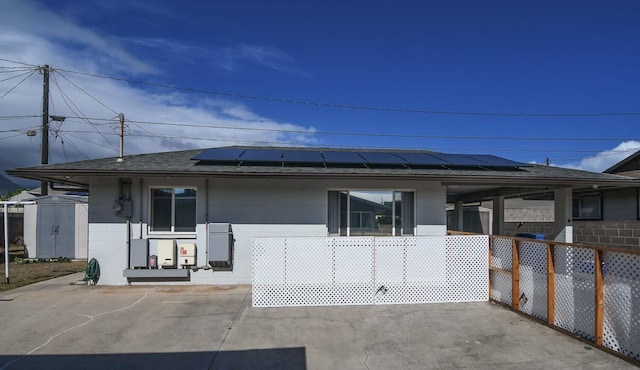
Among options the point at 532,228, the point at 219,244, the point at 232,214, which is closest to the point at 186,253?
the point at 219,244

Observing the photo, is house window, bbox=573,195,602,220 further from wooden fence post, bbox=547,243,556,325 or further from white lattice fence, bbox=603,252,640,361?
white lattice fence, bbox=603,252,640,361

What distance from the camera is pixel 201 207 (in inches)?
337

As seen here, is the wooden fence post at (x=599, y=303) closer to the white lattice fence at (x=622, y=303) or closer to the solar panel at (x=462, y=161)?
the white lattice fence at (x=622, y=303)

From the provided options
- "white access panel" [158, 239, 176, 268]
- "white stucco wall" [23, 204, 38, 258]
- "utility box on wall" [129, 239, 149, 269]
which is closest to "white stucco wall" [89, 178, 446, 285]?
"utility box on wall" [129, 239, 149, 269]

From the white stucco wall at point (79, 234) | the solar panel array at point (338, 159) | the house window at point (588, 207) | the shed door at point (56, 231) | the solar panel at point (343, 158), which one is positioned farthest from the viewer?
the house window at point (588, 207)

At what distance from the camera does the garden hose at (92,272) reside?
828cm

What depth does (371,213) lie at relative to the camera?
29.6 ft

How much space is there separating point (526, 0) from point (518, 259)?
24.3 ft

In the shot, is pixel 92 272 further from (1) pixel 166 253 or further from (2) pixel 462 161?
(2) pixel 462 161

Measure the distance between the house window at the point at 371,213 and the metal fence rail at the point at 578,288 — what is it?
2556 mm

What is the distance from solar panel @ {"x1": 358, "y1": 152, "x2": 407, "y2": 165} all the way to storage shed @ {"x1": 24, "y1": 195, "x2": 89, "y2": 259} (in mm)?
10661

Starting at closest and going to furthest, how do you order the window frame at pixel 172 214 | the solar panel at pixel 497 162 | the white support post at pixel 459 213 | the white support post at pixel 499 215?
the window frame at pixel 172 214, the solar panel at pixel 497 162, the white support post at pixel 499 215, the white support post at pixel 459 213

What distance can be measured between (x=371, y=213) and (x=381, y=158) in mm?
1514

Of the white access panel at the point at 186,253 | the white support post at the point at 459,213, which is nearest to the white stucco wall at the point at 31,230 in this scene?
the white access panel at the point at 186,253
